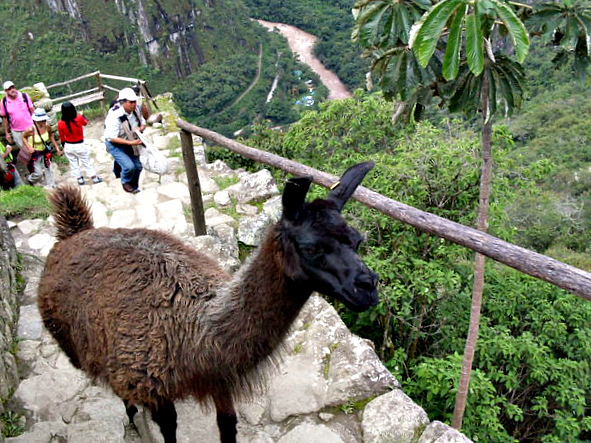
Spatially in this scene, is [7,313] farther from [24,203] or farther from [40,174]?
[40,174]

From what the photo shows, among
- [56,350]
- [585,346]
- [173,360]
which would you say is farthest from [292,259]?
[585,346]

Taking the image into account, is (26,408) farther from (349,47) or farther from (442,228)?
(349,47)

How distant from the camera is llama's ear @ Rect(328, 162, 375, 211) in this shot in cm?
191

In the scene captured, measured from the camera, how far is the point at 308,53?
61.5m

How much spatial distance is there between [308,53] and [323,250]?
210ft

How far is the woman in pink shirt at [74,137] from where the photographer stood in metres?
6.01

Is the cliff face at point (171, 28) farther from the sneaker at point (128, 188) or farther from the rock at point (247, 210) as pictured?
the rock at point (247, 210)

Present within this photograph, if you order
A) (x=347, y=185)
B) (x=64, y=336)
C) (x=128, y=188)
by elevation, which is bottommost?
(x=128, y=188)

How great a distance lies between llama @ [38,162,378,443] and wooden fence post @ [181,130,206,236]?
1.54 meters

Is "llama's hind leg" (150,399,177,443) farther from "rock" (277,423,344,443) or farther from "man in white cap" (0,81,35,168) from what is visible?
"man in white cap" (0,81,35,168)

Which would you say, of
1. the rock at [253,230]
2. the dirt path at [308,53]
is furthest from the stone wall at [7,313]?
the dirt path at [308,53]

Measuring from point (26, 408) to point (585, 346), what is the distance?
18.7ft

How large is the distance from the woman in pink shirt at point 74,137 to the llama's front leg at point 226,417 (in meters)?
4.91

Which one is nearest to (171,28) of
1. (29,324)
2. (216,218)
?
(216,218)
